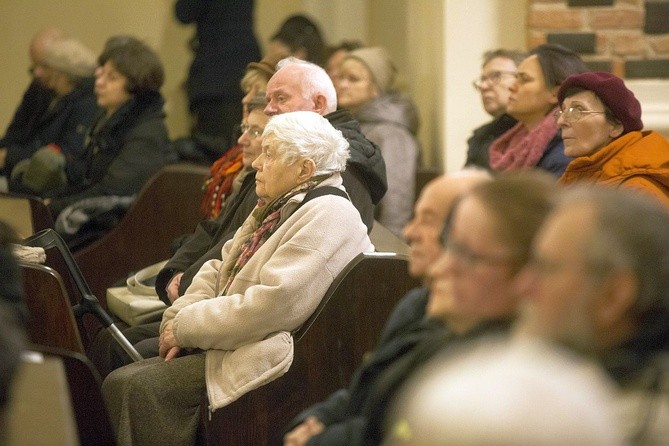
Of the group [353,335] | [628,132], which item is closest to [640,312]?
[353,335]

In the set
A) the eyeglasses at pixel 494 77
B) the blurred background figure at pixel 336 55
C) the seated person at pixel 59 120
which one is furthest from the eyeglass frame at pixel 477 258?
the blurred background figure at pixel 336 55

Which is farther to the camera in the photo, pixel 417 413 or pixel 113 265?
pixel 113 265

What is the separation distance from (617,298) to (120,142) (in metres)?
4.32

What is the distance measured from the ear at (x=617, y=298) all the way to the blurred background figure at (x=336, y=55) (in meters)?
4.74

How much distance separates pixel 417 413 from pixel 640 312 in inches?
15.4

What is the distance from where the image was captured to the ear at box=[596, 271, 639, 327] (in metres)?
1.88

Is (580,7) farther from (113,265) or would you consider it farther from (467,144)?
(113,265)

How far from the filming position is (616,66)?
550 cm

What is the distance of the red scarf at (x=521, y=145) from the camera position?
15.0 ft

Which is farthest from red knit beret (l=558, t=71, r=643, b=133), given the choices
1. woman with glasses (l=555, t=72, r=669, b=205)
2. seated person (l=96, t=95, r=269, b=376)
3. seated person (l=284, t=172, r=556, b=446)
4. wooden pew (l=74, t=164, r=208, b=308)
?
wooden pew (l=74, t=164, r=208, b=308)

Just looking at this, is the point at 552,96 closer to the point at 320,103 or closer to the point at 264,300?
the point at 320,103

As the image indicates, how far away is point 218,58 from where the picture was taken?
7.14m

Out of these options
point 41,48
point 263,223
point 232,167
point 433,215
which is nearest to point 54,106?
point 41,48

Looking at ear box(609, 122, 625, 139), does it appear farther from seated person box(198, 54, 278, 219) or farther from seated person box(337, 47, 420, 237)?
seated person box(337, 47, 420, 237)
